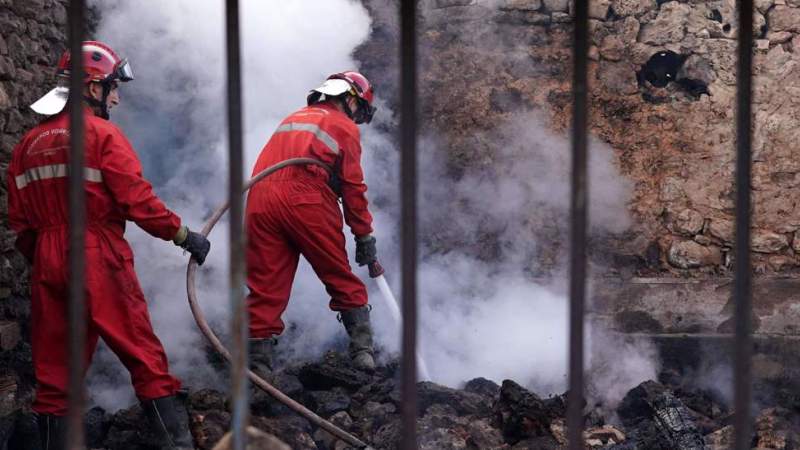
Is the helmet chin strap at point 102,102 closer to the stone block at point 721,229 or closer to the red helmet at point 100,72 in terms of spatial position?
the red helmet at point 100,72

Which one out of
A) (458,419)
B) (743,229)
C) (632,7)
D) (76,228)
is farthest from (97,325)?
(632,7)

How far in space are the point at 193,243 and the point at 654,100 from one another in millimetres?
4070

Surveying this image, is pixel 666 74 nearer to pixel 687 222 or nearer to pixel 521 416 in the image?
pixel 687 222

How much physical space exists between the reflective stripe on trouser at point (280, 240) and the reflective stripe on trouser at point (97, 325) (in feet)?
5.13

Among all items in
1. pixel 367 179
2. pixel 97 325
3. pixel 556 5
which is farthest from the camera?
pixel 367 179

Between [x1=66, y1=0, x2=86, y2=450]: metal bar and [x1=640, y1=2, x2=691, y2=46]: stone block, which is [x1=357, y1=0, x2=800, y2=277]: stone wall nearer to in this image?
[x1=640, y1=2, x2=691, y2=46]: stone block

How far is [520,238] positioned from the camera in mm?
7801

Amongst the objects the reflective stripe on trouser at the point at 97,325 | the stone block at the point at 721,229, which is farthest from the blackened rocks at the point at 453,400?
the stone block at the point at 721,229

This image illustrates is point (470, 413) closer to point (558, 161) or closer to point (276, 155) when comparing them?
point (276, 155)

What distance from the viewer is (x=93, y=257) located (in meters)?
4.48

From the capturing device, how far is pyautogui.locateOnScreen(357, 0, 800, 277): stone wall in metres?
7.31

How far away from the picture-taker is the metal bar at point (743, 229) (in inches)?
58.8

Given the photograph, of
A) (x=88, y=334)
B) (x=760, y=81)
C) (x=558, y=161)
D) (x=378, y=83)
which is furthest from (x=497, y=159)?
(x=88, y=334)

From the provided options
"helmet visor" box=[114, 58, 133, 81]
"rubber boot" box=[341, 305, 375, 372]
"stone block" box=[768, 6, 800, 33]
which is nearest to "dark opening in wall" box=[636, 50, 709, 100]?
"stone block" box=[768, 6, 800, 33]
